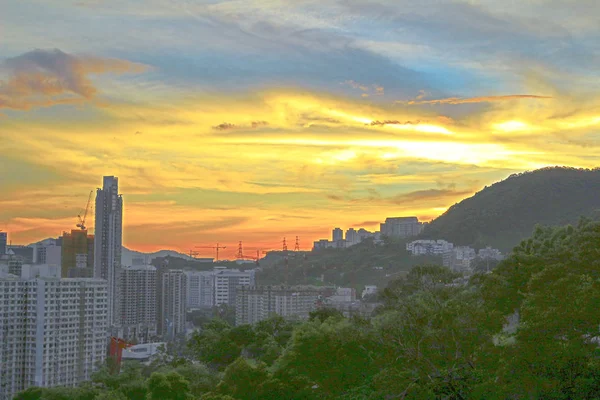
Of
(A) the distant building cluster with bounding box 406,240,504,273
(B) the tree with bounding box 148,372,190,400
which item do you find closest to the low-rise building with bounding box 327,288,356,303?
(A) the distant building cluster with bounding box 406,240,504,273

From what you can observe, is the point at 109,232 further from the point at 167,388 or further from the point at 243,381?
the point at 243,381

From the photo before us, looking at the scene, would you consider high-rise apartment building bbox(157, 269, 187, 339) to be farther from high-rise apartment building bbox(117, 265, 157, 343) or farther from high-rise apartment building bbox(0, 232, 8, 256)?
high-rise apartment building bbox(0, 232, 8, 256)

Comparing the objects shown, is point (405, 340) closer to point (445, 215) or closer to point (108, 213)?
point (108, 213)

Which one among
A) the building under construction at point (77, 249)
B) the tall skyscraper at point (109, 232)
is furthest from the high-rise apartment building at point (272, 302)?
the building under construction at point (77, 249)

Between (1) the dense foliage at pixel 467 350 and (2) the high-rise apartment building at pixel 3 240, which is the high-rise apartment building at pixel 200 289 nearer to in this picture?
(2) the high-rise apartment building at pixel 3 240

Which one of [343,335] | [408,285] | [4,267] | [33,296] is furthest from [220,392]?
[4,267]

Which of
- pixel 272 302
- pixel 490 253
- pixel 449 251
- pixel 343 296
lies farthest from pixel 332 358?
pixel 449 251

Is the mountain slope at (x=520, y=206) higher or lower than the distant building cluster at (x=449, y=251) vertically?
higher
